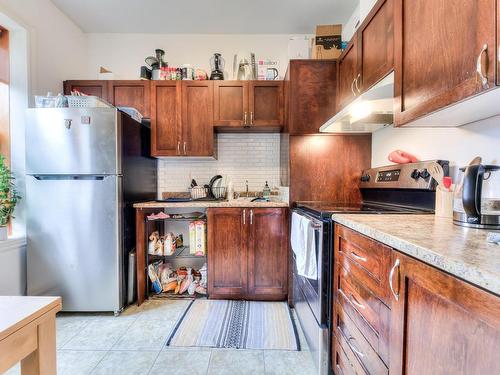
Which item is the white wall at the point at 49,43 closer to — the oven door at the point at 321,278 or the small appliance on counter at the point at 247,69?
the small appliance on counter at the point at 247,69

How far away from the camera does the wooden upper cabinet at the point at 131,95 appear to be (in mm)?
2508

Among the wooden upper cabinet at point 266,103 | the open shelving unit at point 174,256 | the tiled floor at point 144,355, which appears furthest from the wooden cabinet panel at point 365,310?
the wooden upper cabinet at point 266,103

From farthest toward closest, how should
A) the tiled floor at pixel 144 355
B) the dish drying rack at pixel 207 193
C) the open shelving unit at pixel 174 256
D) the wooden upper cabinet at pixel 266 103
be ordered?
1. the dish drying rack at pixel 207 193
2. the wooden upper cabinet at pixel 266 103
3. the open shelving unit at pixel 174 256
4. the tiled floor at pixel 144 355

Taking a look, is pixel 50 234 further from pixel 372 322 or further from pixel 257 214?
pixel 372 322

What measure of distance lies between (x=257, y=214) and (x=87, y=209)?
1438 mm

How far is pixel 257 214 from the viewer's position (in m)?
2.26

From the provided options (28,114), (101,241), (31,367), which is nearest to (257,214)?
(101,241)

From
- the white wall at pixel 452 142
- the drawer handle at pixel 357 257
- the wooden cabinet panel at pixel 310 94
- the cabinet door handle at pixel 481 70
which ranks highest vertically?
the wooden cabinet panel at pixel 310 94

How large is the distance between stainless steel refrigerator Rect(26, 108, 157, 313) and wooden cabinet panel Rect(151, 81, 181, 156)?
442 millimetres

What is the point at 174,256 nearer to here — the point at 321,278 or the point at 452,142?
the point at 321,278

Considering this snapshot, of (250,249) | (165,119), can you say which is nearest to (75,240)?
(165,119)

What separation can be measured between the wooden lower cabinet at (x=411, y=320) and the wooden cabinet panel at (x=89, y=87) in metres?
2.66

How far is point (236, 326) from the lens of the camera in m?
1.90

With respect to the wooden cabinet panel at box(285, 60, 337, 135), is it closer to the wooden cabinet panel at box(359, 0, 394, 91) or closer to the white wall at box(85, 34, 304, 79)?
A: the wooden cabinet panel at box(359, 0, 394, 91)
